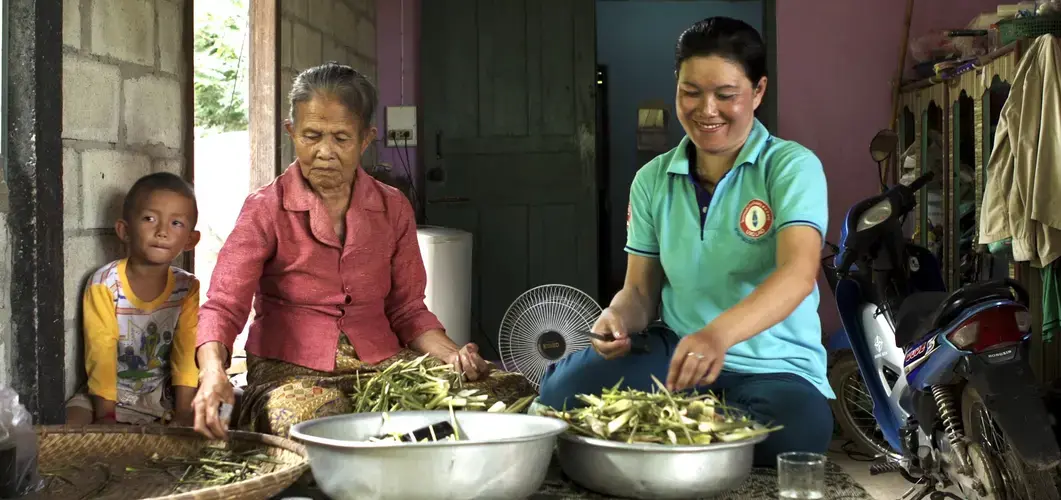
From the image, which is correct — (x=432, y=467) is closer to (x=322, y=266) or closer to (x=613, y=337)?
(x=613, y=337)

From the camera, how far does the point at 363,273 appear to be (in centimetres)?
270

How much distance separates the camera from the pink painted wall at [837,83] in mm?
6414

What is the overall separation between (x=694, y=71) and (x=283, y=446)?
1.12 metres

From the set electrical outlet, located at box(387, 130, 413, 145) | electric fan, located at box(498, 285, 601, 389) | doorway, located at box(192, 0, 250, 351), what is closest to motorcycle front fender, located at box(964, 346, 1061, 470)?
electric fan, located at box(498, 285, 601, 389)

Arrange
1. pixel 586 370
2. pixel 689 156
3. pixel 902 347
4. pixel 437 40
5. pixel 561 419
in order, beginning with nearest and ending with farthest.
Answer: pixel 561 419, pixel 586 370, pixel 689 156, pixel 902 347, pixel 437 40

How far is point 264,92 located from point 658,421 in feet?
11.0

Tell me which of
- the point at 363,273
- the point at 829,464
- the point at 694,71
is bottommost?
the point at 829,464

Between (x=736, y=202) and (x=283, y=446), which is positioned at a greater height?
(x=736, y=202)

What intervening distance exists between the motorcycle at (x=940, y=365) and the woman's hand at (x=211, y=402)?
200cm

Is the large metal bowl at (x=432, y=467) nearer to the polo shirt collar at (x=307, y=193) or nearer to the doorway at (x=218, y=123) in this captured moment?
the polo shirt collar at (x=307, y=193)

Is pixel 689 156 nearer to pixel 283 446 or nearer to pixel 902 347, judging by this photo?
pixel 283 446

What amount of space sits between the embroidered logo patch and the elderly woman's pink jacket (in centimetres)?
96

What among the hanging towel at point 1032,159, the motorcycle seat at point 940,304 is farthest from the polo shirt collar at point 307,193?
the hanging towel at point 1032,159

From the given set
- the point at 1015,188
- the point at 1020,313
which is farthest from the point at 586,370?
the point at 1015,188
